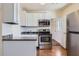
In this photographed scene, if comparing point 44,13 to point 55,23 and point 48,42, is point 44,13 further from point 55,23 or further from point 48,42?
point 48,42

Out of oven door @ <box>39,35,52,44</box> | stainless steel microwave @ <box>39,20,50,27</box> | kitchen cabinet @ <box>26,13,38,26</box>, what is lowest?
oven door @ <box>39,35,52,44</box>

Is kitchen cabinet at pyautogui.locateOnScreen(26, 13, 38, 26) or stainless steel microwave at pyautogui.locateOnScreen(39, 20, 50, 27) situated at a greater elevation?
kitchen cabinet at pyautogui.locateOnScreen(26, 13, 38, 26)

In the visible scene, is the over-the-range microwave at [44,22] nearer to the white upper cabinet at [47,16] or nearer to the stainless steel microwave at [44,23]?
the stainless steel microwave at [44,23]

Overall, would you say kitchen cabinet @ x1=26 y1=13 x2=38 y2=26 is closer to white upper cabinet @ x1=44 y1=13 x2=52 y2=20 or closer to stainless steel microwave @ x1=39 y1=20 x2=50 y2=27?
stainless steel microwave @ x1=39 y1=20 x2=50 y2=27

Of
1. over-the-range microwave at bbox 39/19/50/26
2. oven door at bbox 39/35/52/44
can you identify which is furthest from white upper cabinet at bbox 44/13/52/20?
oven door at bbox 39/35/52/44

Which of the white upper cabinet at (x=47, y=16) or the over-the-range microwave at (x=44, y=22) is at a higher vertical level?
the white upper cabinet at (x=47, y=16)

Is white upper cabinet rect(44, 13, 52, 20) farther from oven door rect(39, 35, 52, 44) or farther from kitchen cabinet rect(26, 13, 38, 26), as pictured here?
oven door rect(39, 35, 52, 44)

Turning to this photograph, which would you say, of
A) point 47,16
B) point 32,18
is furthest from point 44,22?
point 32,18

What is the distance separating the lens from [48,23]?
467 centimetres

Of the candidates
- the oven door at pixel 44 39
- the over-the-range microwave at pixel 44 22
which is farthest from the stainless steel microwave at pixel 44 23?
the oven door at pixel 44 39

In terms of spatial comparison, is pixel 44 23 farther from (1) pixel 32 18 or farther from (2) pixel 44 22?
(1) pixel 32 18

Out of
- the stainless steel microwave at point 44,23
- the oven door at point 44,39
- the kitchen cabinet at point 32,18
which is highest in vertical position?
the kitchen cabinet at point 32,18

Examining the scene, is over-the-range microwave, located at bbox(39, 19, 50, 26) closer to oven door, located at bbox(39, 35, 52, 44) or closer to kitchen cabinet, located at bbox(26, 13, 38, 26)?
kitchen cabinet, located at bbox(26, 13, 38, 26)

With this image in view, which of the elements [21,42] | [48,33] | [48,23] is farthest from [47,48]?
[21,42]
